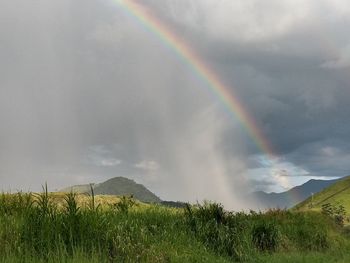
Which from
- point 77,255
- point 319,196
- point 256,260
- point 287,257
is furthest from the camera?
point 319,196

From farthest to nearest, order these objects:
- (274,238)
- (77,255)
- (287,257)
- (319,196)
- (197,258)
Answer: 1. (319,196)
2. (274,238)
3. (287,257)
4. (197,258)
5. (77,255)

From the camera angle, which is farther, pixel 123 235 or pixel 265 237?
pixel 265 237

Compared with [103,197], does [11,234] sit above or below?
below

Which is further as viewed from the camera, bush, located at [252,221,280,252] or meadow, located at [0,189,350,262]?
bush, located at [252,221,280,252]

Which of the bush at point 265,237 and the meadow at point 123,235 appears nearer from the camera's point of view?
the meadow at point 123,235

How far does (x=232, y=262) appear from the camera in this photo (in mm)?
19781

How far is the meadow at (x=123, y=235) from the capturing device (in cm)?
1445

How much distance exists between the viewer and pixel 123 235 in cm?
1650

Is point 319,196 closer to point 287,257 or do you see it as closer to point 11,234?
point 287,257

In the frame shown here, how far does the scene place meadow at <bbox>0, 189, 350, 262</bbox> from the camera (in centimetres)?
1445

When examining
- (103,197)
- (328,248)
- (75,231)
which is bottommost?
(328,248)

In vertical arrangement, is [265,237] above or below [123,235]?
below

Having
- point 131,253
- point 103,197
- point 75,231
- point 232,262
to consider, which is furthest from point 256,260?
point 103,197

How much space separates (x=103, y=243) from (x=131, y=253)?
1025 mm
